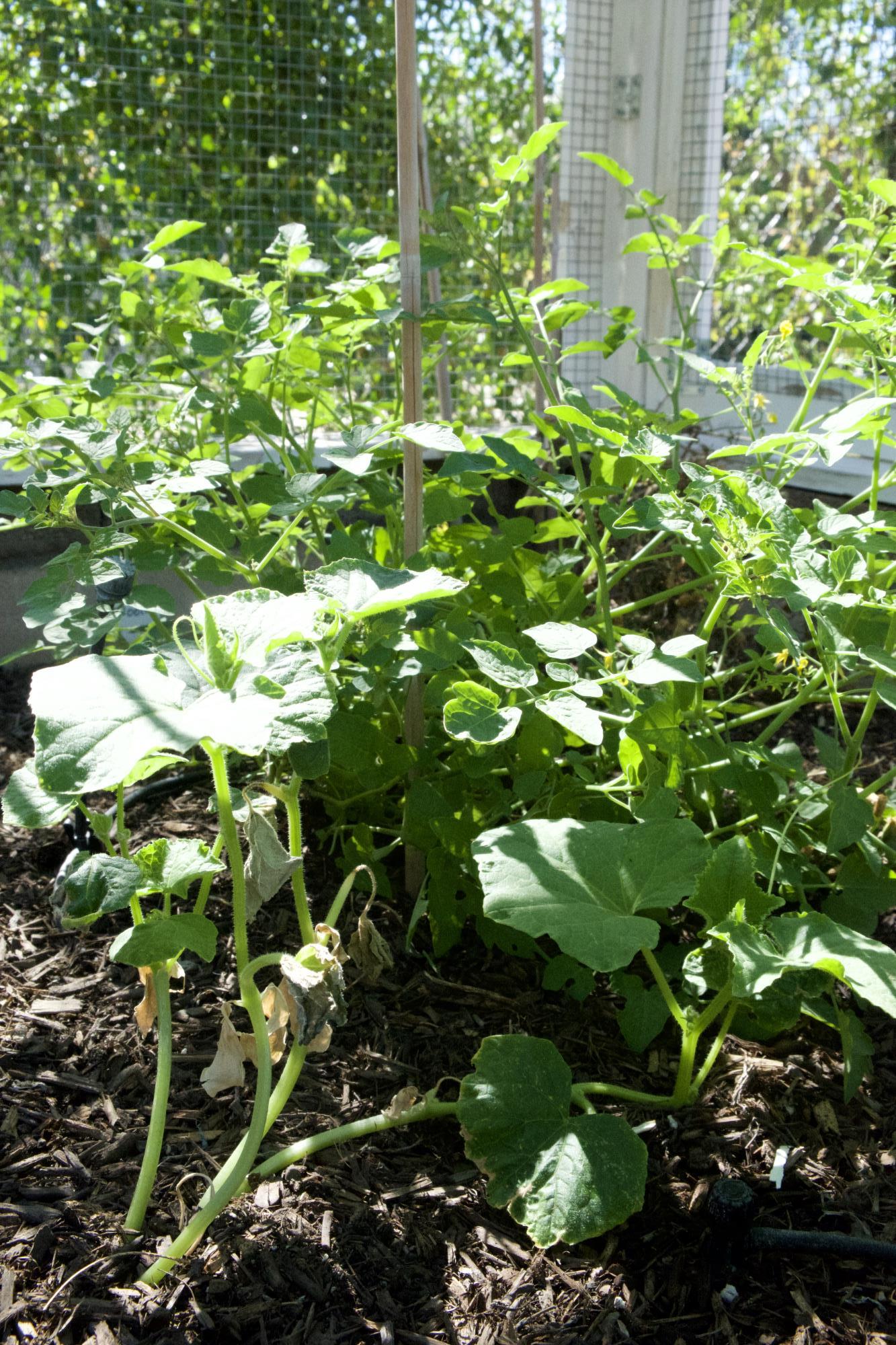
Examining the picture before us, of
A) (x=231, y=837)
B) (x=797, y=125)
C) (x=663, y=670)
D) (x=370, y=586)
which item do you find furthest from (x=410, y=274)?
(x=797, y=125)

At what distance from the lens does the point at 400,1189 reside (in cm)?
102

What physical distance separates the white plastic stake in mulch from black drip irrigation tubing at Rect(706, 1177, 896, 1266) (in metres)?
0.06

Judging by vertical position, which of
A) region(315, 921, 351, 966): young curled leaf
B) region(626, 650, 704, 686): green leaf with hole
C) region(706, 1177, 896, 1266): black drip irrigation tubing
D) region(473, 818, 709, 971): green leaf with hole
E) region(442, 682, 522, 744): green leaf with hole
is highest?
region(626, 650, 704, 686): green leaf with hole

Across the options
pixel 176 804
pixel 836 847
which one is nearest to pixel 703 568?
pixel 836 847

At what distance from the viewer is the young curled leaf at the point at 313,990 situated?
861mm

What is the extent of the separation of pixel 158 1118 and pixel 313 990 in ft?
0.70

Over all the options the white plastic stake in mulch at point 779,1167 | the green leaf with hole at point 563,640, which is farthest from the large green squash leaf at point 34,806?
the white plastic stake in mulch at point 779,1167

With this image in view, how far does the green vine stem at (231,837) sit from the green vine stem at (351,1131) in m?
0.15

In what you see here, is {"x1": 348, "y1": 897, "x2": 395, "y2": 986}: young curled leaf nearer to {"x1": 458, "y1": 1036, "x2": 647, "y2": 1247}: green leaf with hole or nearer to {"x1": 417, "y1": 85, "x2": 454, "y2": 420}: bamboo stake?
{"x1": 458, "y1": 1036, "x2": 647, "y2": 1247}: green leaf with hole

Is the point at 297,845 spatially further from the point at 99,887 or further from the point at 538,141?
the point at 538,141

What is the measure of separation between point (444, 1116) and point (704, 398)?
2.43m

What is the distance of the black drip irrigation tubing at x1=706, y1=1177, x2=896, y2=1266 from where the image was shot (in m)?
0.90

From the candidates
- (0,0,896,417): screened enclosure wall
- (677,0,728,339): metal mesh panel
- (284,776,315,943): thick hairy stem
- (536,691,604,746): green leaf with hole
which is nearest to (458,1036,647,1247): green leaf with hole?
(284,776,315,943): thick hairy stem

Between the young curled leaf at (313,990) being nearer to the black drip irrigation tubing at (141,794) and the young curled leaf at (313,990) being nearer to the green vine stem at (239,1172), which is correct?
the green vine stem at (239,1172)
